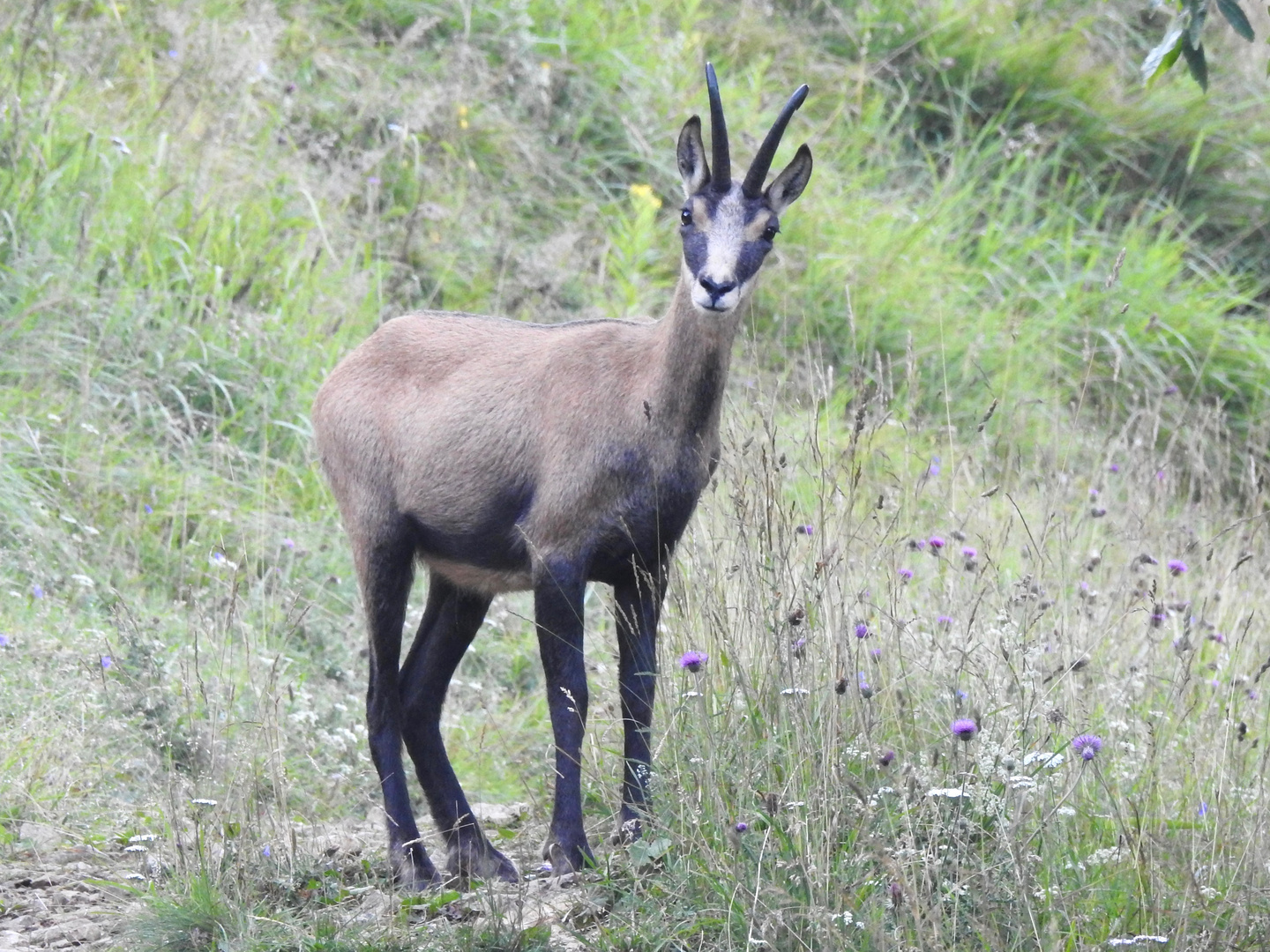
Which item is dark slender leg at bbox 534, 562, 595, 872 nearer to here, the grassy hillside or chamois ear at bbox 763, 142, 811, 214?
the grassy hillside

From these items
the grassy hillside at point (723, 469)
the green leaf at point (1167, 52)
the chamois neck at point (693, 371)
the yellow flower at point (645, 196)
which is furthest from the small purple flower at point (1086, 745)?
the yellow flower at point (645, 196)

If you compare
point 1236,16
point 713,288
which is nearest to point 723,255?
point 713,288

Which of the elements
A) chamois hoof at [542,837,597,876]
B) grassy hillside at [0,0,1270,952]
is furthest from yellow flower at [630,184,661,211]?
chamois hoof at [542,837,597,876]

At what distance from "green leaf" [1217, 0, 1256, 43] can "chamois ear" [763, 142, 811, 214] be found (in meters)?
1.23

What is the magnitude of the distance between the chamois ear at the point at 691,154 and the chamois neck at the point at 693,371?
0.32 m

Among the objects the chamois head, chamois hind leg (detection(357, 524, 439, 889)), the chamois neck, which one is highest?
the chamois head

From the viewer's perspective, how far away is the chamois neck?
4.35 metres

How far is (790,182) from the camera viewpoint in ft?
15.0

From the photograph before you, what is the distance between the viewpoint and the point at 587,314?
8.20 metres

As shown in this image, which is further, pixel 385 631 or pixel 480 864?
pixel 385 631

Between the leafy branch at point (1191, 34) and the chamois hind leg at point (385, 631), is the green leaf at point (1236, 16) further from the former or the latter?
the chamois hind leg at point (385, 631)

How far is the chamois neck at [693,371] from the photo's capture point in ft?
14.3

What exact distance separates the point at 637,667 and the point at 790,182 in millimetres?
1463

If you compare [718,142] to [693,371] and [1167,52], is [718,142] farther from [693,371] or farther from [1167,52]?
[1167,52]
